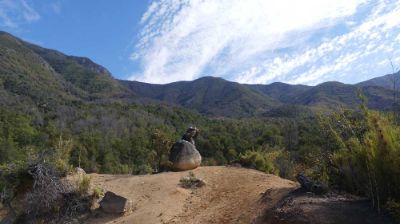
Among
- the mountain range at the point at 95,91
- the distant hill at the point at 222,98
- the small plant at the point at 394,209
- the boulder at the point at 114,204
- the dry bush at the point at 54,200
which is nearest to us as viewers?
the small plant at the point at 394,209

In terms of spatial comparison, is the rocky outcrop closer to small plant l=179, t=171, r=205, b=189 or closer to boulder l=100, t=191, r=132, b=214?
small plant l=179, t=171, r=205, b=189

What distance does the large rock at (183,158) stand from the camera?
48.4ft

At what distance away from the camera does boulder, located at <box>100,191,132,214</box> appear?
1101 centimetres

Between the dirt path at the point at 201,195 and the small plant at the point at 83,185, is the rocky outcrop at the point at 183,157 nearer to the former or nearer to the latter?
the dirt path at the point at 201,195

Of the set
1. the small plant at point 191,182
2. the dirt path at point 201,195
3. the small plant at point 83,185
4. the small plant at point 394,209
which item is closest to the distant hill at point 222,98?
the dirt path at point 201,195

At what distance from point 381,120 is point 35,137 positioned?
42.4 metres

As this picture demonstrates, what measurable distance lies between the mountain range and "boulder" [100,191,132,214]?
6197 cm

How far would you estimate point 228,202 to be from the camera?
35.7 ft

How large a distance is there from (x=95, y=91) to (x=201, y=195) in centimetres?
12383

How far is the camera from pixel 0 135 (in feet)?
137

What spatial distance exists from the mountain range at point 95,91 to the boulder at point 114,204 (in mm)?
61968

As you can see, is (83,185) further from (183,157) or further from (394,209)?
(394,209)

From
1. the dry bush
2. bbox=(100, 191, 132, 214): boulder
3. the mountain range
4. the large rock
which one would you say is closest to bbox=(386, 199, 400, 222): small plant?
bbox=(100, 191, 132, 214): boulder

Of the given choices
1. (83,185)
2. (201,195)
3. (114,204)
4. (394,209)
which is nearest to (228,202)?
(201,195)
